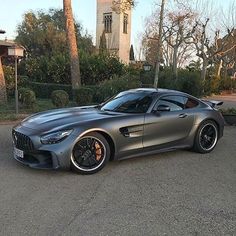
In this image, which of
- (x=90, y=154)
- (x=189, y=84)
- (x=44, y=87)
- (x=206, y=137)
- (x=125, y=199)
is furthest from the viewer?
(x=189, y=84)

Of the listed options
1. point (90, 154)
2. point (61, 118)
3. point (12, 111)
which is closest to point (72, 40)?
point (12, 111)

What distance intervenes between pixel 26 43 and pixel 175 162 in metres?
38.2

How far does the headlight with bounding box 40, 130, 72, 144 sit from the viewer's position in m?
5.64

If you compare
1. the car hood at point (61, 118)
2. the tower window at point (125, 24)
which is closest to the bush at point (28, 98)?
the car hood at point (61, 118)

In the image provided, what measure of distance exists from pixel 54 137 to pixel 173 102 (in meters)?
2.54

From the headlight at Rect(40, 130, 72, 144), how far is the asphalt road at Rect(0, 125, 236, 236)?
535 millimetres

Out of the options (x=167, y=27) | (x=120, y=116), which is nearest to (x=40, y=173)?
(x=120, y=116)

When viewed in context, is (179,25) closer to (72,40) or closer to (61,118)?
(72,40)

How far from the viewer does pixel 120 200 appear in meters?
4.79

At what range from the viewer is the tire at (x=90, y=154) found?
5797 millimetres

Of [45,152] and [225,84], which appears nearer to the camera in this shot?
[45,152]

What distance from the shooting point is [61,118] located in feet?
20.2

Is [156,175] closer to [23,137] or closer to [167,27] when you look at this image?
[23,137]

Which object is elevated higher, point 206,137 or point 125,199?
point 206,137
